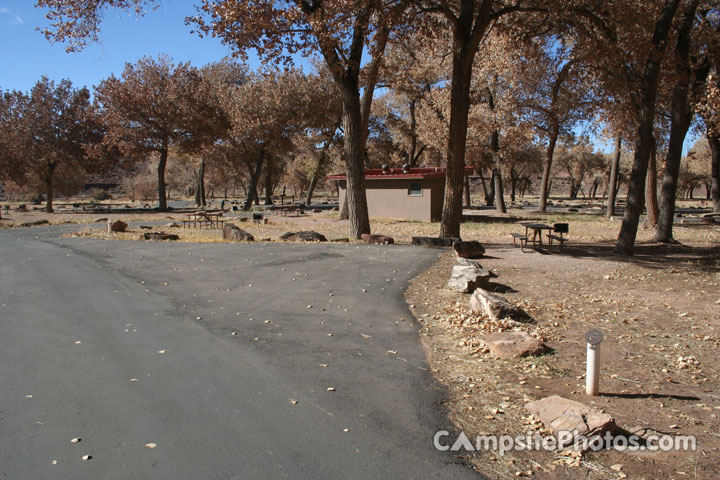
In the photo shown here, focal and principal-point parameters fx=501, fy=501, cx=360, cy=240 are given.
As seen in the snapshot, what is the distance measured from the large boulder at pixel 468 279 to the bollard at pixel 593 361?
393 cm

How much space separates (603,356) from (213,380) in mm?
4046

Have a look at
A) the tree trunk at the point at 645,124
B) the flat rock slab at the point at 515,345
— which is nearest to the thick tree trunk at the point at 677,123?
the tree trunk at the point at 645,124

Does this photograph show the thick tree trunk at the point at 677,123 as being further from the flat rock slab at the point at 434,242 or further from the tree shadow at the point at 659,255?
the flat rock slab at the point at 434,242

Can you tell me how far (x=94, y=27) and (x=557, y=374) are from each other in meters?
12.7

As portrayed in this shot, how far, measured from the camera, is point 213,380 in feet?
14.9

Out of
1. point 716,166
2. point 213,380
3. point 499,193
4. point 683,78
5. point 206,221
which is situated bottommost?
point 213,380

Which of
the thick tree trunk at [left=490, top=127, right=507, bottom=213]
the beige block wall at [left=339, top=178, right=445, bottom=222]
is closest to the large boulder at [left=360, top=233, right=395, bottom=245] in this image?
the beige block wall at [left=339, top=178, right=445, bottom=222]

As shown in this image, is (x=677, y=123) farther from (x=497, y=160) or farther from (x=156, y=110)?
(x=156, y=110)

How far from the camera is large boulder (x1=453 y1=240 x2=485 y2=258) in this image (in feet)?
38.3

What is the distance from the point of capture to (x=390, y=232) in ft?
67.9

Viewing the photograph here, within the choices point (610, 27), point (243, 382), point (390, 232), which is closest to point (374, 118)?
point (390, 232)

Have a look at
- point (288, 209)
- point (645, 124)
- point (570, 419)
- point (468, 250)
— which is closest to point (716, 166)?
point (645, 124)

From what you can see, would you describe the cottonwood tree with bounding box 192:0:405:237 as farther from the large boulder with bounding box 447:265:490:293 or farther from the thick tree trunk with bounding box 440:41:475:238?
the large boulder with bounding box 447:265:490:293

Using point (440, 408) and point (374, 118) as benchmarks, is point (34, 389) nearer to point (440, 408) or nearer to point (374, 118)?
point (440, 408)
